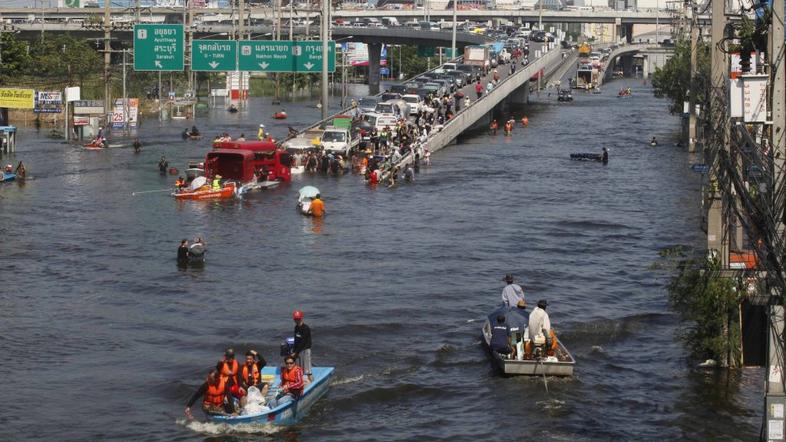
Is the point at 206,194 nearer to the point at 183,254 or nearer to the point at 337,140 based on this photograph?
the point at 337,140

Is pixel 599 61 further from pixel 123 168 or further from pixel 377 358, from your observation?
pixel 377 358

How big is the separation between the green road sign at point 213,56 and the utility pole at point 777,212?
67662mm

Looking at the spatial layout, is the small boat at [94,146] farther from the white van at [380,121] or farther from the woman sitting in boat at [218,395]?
the woman sitting in boat at [218,395]

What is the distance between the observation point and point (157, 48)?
81.4m

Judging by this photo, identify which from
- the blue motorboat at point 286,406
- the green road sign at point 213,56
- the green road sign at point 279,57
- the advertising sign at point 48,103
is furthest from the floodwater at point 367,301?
the advertising sign at point 48,103

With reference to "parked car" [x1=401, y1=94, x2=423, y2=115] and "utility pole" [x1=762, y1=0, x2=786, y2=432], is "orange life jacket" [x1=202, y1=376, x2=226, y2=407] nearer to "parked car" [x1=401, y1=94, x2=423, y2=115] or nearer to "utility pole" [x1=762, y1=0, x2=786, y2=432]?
"utility pole" [x1=762, y1=0, x2=786, y2=432]

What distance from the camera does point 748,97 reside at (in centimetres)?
1941

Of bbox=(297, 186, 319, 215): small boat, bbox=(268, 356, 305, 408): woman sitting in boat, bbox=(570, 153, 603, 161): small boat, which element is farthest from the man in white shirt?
bbox=(570, 153, 603, 161): small boat

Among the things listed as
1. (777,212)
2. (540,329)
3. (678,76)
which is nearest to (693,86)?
(678,76)

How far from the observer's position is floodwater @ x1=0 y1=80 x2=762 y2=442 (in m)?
28.2

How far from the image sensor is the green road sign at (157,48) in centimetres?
8094

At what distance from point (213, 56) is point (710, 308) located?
60.1 m

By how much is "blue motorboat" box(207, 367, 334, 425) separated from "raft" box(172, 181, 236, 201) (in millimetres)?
30463

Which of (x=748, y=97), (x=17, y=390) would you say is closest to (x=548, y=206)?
(x=17, y=390)
